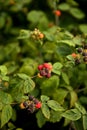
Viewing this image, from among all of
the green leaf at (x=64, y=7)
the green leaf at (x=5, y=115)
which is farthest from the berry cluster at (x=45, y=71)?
the green leaf at (x=64, y=7)

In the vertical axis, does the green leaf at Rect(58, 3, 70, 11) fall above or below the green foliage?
above

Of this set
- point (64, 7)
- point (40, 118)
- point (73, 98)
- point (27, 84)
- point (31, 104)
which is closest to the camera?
point (31, 104)

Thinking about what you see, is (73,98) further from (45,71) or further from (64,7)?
(64,7)

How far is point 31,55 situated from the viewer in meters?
2.68

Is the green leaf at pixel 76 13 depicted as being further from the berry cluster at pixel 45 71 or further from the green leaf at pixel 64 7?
the berry cluster at pixel 45 71

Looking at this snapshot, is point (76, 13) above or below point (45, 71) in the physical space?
below

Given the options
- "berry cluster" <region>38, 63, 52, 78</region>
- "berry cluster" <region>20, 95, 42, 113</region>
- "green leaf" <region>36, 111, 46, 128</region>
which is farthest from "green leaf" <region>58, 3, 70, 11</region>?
"berry cluster" <region>20, 95, 42, 113</region>

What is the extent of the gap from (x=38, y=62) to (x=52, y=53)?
0.13m

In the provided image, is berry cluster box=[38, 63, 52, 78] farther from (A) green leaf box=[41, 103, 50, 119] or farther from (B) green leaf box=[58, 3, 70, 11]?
(B) green leaf box=[58, 3, 70, 11]

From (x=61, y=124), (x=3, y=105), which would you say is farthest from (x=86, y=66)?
(x=3, y=105)

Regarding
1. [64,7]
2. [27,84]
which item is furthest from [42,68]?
[64,7]

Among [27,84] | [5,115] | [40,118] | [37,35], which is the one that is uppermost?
[37,35]

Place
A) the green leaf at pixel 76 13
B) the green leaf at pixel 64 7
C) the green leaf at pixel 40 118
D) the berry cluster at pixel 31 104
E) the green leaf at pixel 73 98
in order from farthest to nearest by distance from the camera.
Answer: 1. the green leaf at pixel 76 13
2. the green leaf at pixel 64 7
3. the green leaf at pixel 73 98
4. the green leaf at pixel 40 118
5. the berry cluster at pixel 31 104

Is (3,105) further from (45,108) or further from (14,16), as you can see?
(14,16)
